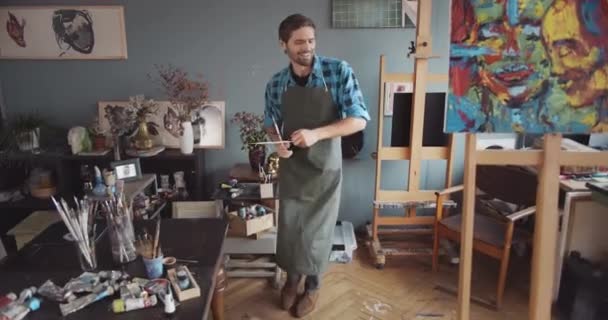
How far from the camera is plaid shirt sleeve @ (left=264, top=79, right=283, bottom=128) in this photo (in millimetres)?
2152

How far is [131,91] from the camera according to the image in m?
3.02

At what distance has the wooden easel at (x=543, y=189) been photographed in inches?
50.8

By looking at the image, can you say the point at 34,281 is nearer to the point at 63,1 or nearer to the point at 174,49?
the point at 174,49

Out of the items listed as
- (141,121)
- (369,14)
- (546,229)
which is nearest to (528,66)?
(546,229)

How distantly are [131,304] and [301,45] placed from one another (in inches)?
49.2

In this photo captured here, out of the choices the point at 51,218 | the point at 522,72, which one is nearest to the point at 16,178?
the point at 51,218

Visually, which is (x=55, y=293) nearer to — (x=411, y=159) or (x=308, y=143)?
(x=308, y=143)

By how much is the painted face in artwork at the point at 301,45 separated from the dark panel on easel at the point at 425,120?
96 centimetres

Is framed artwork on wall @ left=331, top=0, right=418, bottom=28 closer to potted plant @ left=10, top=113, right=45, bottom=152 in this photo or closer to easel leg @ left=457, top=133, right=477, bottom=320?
easel leg @ left=457, top=133, right=477, bottom=320

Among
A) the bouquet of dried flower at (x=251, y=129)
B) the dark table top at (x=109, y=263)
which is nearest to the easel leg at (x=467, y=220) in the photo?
the dark table top at (x=109, y=263)

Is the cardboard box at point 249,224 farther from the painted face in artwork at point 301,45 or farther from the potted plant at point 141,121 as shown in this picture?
the painted face in artwork at point 301,45

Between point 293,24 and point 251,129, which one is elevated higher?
point 293,24

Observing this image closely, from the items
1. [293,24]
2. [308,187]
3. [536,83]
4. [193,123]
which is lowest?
[308,187]

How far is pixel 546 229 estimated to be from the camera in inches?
51.2
